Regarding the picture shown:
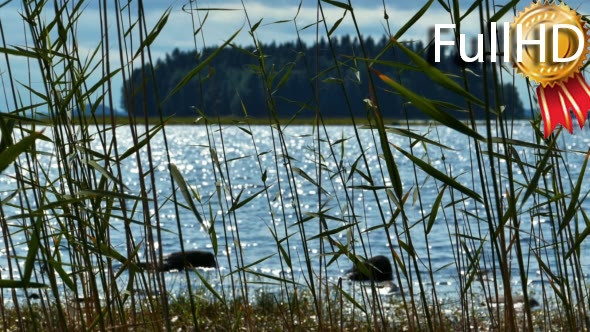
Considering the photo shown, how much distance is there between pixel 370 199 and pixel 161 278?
19.9 meters

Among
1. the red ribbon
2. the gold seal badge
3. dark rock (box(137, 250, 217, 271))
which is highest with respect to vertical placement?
the gold seal badge

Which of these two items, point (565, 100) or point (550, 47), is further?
point (565, 100)

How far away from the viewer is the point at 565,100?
295 cm

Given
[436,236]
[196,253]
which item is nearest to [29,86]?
[196,253]

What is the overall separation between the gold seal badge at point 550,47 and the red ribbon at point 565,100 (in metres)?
0.04

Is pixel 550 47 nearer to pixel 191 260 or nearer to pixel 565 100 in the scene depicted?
pixel 565 100

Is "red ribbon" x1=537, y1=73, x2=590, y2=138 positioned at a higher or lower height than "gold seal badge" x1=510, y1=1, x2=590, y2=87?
lower

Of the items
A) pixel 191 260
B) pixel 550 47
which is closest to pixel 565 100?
pixel 550 47

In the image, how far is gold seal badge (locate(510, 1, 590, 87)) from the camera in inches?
108

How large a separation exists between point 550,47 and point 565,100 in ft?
0.78

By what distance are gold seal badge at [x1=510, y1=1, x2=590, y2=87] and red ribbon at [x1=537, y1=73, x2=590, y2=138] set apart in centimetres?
4

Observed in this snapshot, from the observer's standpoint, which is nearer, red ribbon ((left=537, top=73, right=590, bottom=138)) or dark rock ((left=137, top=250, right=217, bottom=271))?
red ribbon ((left=537, top=73, right=590, bottom=138))

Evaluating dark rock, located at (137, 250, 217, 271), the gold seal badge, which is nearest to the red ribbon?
the gold seal badge

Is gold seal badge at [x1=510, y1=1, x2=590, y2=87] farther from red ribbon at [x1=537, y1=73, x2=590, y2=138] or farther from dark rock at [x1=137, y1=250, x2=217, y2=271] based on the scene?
dark rock at [x1=137, y1=250, x2=217, y2=271]
